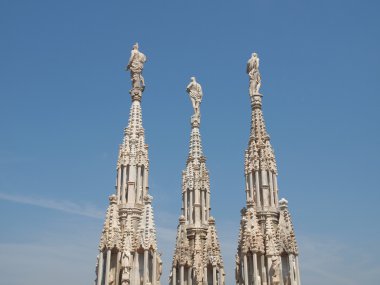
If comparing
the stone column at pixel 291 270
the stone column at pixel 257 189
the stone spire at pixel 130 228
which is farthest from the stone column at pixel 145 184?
the stone column at pixel 291 270

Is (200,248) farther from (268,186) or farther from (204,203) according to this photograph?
(268,186)

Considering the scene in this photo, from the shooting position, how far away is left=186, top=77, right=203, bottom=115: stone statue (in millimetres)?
40237

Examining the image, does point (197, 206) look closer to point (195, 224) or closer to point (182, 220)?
point (195, 224)

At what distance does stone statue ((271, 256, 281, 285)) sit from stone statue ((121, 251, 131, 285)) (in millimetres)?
8321

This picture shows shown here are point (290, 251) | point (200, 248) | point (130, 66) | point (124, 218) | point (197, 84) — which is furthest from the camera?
point (197, 84)

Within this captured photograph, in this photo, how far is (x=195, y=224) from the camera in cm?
3447

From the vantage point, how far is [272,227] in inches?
1150

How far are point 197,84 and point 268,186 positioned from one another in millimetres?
13379

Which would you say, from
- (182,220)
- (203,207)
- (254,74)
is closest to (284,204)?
(203,207)

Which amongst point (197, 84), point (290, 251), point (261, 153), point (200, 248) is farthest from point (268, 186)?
point (197, 84)

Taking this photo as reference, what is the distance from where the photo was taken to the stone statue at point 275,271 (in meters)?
27.4

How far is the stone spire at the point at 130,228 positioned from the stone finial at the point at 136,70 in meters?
3.27

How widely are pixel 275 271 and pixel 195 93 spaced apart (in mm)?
17747

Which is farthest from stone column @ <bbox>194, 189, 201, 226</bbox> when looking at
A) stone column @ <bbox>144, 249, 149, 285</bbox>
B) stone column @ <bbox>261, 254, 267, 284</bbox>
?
stone column @ <bbox>261, 254, 267, 284</bbox>
